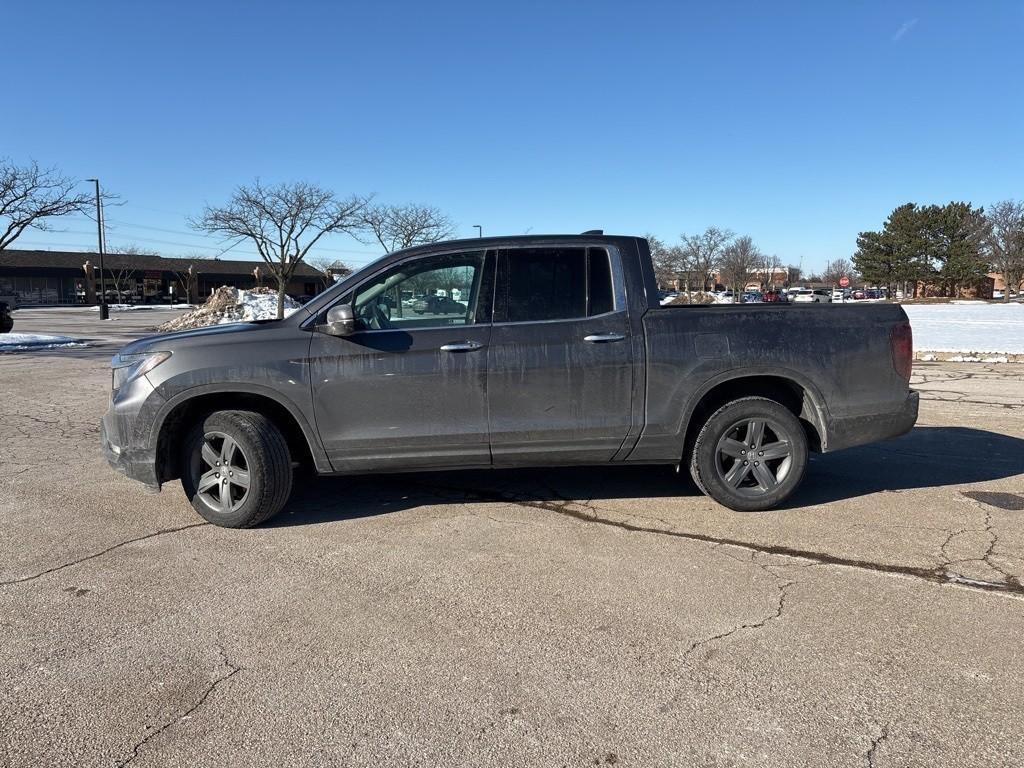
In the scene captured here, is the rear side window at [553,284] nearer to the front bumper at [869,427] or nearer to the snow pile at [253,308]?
the front bumper at [869,427]

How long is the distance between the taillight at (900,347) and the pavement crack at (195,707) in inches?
175

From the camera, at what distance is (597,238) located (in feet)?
15.7

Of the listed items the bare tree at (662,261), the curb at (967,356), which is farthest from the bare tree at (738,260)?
the curb at (967,356)

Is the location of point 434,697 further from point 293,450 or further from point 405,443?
point 293,450

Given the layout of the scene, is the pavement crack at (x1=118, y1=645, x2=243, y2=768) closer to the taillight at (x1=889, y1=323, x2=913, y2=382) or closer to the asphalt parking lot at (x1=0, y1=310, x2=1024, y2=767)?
the asphalt parking lot at (x1=0, y1=310, x2=1024, y2=767)

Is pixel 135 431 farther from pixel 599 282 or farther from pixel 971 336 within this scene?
pixel 971 336

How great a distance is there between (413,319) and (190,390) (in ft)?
4.85

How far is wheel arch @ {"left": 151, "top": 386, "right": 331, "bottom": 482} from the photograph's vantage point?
4480 millimetres

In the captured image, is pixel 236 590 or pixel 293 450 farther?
pixel 293 450

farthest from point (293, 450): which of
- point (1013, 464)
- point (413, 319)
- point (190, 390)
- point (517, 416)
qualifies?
point (1013, 464)

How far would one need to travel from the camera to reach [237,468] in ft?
15.0

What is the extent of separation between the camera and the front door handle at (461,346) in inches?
176

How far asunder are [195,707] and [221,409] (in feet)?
7.76

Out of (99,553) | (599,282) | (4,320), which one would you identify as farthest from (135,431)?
(4,320)
